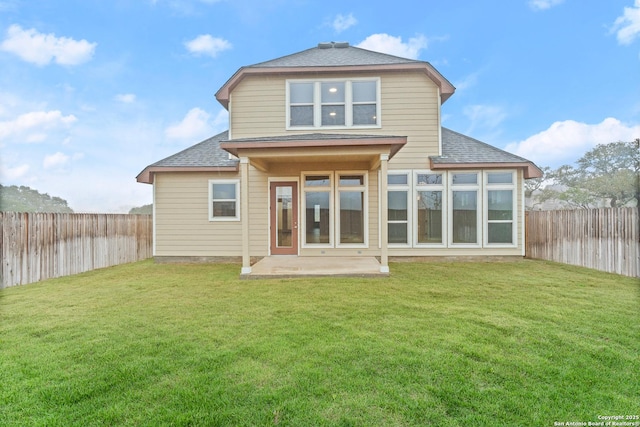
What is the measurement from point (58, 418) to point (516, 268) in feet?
27.3

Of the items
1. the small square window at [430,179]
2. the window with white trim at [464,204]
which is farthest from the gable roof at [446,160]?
the window with white trim at [464,204]

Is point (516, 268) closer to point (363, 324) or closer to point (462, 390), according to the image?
point (363, 324)

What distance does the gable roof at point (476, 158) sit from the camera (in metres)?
7.64

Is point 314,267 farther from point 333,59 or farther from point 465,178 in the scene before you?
point 333,59

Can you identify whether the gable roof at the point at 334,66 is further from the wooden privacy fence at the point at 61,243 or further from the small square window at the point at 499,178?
the wooden privacy fence at the point at 61,243

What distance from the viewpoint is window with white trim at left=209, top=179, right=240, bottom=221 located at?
8.23 metres

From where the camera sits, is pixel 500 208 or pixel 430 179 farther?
pixel 430 179

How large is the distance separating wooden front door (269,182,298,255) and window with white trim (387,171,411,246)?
110 inches

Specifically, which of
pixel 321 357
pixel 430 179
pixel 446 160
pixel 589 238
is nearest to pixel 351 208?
pixel 430 179

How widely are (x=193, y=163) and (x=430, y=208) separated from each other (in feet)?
23.2

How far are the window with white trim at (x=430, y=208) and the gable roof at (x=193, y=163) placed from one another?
17.9 ft

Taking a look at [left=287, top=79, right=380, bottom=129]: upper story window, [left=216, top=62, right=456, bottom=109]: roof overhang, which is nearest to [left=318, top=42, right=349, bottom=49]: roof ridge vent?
[left=216, top=62, right=456, bottom=109]: roof overhang

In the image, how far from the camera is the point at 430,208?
7.97 metres

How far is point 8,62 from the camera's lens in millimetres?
4379
